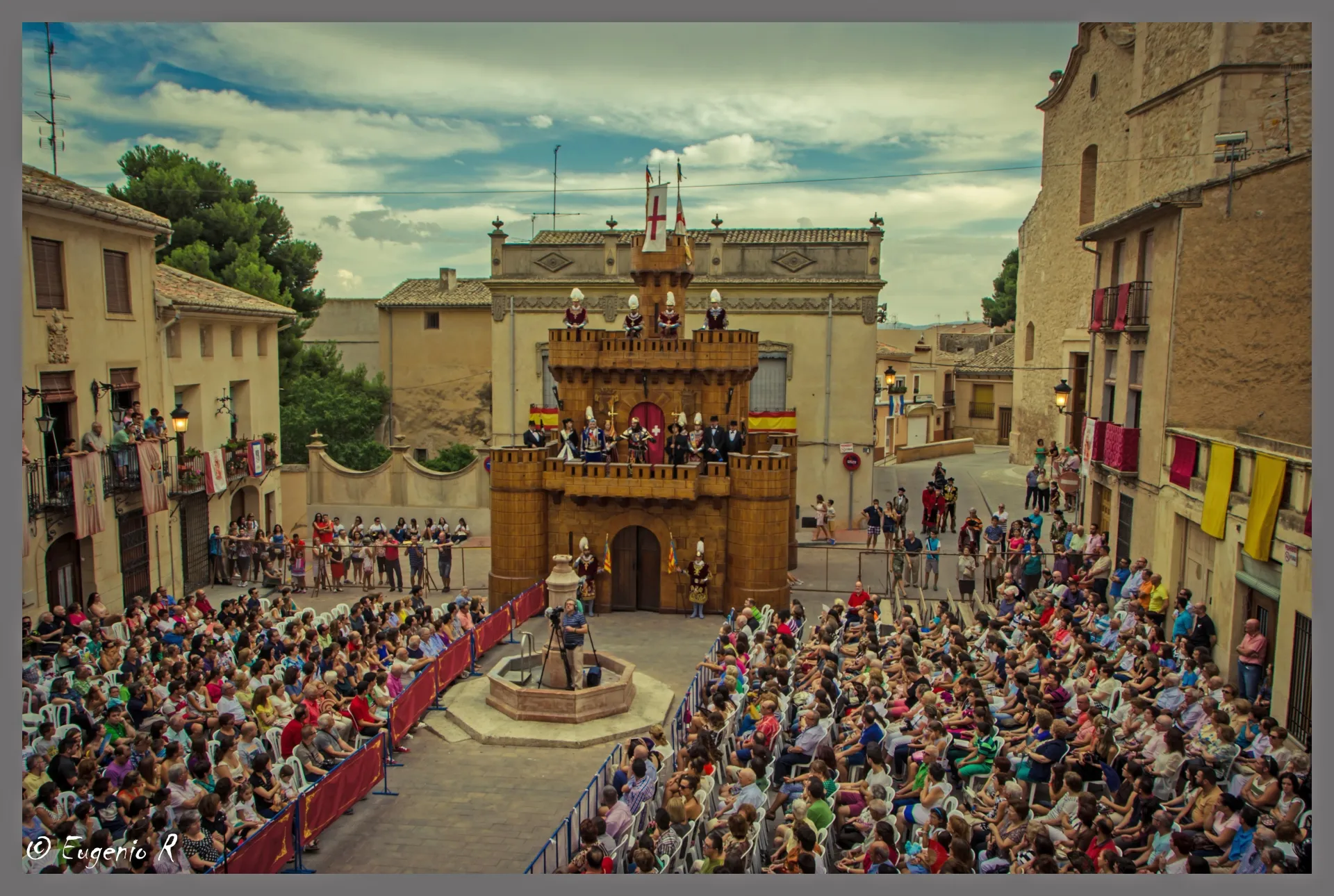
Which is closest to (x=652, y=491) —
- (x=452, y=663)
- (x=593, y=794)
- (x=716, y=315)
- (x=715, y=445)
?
(x=715, y=445)

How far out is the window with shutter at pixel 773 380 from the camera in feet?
109

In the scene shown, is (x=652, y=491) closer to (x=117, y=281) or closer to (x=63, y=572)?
(x=63, y=572)

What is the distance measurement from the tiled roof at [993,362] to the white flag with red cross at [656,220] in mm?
31344

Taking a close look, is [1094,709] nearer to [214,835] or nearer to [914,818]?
[914,818]

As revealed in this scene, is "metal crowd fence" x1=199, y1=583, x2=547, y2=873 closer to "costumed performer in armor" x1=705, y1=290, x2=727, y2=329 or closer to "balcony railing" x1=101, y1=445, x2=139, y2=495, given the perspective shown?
"balcony railing" x1=101, y1=445, x2=139, y2=495

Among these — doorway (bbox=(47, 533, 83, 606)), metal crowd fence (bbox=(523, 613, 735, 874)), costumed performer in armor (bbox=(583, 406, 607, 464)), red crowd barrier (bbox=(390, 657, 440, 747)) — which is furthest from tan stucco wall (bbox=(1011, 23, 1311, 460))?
doorway (bbox=(47, 533, 83, 606))

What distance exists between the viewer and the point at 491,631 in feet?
64.2

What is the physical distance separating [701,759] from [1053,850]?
3.74 m

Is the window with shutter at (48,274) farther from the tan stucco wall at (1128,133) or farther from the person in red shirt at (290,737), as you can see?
the tan stucco wall at (1128,133)

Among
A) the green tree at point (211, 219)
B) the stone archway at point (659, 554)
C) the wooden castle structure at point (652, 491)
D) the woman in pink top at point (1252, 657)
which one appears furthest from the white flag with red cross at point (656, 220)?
the green tree at point (211, 219)

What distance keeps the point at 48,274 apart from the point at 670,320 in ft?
41.2

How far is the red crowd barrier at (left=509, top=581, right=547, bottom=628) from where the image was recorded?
831 inches

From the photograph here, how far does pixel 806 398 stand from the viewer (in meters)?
33.2

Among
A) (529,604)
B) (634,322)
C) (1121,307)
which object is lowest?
(529,604)
